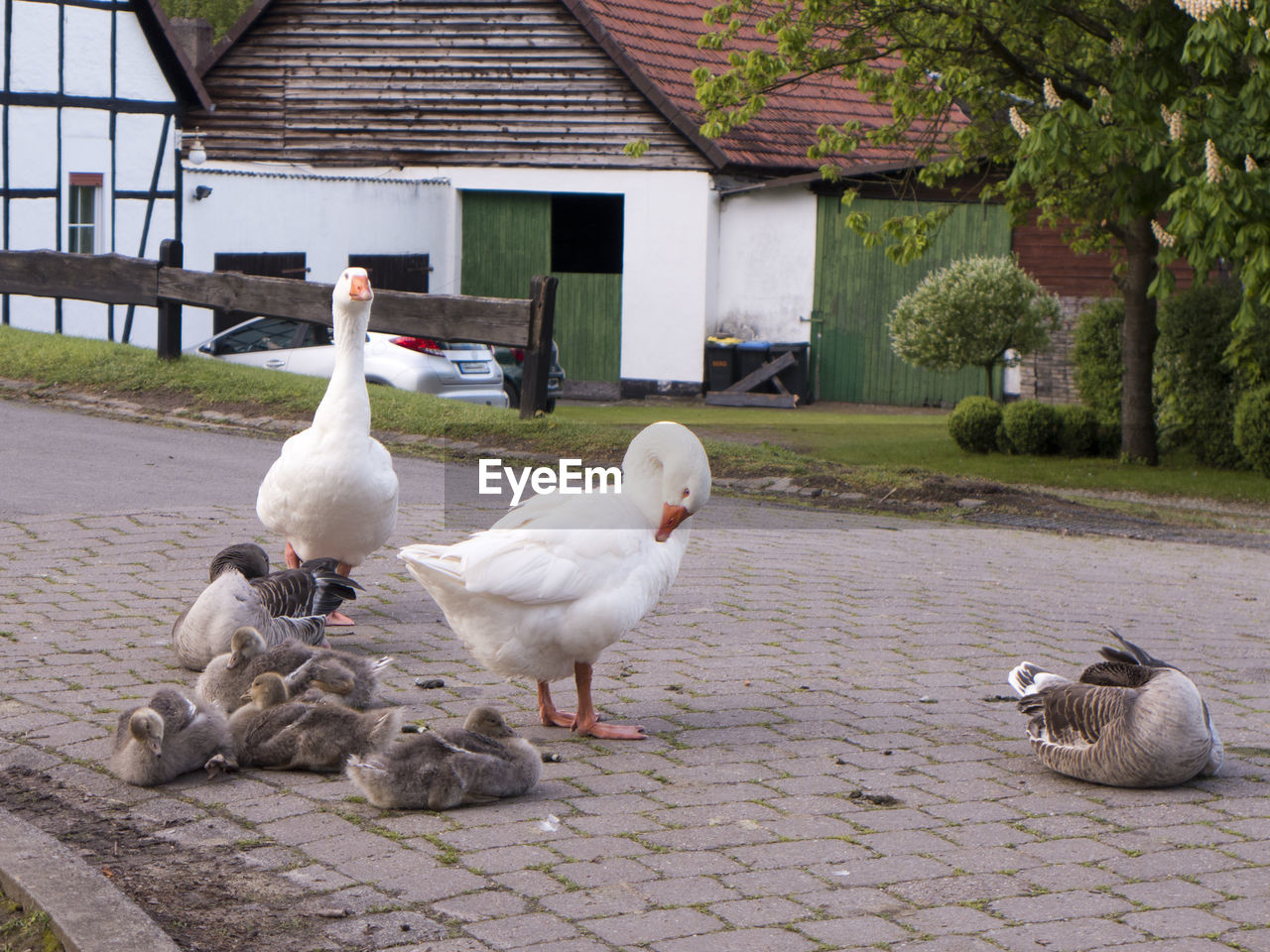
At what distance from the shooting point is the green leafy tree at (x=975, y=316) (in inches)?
803

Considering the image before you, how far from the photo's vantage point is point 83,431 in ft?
43.1

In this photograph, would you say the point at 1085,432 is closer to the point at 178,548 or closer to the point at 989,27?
the point at 989,27

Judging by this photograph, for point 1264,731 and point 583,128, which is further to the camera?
point 583,128

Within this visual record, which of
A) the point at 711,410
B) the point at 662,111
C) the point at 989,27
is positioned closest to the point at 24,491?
the point at 989,27

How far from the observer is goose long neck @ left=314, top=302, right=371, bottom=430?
6.79 meters

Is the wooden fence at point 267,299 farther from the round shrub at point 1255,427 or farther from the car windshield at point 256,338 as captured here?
the round shrub at point 1255,427

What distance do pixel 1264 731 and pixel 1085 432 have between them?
508 inches

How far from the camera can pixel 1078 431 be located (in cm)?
1844

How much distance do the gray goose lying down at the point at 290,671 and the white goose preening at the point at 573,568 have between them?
1.76ft

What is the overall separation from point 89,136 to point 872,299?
1278 centimetres

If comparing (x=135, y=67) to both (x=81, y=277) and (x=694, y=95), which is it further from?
(x=694, y=95)

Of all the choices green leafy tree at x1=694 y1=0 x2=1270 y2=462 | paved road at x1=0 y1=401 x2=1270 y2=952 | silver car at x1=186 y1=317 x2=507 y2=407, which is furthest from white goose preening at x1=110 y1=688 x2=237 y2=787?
silver car at x1=186 y1=317 x2=507 y2=407

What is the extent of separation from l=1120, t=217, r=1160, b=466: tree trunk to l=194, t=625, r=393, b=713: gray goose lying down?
1358 cm

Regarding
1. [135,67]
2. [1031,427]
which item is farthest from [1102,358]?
[135,67]
